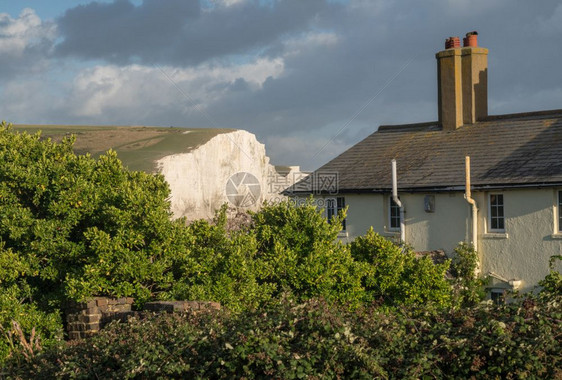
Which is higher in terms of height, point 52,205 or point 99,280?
point 52,205

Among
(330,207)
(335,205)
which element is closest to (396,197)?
(335,205)

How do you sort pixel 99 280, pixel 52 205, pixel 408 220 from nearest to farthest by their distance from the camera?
pixel 99 280 < pixel 52 205 < pixel 408 220

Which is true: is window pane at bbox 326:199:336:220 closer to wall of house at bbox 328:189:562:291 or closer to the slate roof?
the slate roof

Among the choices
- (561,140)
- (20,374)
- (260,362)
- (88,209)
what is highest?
(561,140)

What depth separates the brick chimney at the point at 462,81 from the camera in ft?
90.5

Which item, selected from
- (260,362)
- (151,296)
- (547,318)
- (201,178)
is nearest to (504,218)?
(151,296)

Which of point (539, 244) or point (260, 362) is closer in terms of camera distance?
point (260, 362)

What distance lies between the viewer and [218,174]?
76250mm

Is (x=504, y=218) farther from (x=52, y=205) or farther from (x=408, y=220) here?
(x=52, y=205)

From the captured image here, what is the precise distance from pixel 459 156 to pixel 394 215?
120 inches

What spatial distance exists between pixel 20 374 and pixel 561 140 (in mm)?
19333

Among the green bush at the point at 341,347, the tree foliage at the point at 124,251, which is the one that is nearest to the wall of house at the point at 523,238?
the tree foliage at the point at 124,251

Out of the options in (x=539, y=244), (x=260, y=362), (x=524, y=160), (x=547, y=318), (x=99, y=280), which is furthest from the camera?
(x=524, y=160)

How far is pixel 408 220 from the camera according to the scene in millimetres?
25797
